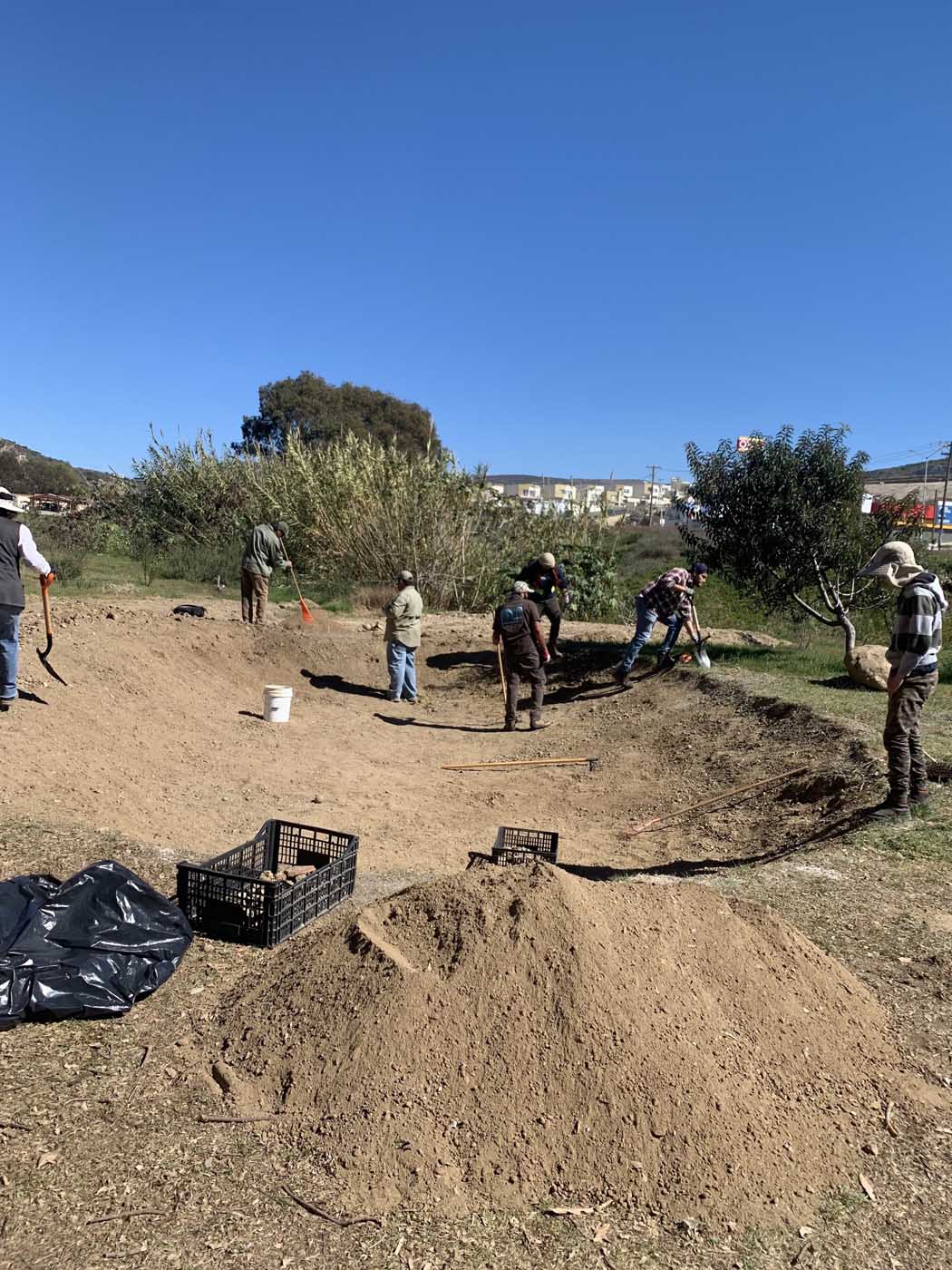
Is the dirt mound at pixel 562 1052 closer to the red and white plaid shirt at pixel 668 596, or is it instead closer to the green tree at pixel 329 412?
the red and white plaid shirt at pixel 668 596

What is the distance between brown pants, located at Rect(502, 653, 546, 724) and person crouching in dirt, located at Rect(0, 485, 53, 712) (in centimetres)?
517

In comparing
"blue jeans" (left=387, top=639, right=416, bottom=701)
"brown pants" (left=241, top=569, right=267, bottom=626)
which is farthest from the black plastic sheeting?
"brown pants" (left=241, top=569, right=267, bottom=626)

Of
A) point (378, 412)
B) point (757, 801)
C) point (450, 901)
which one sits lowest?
point (757, 801)

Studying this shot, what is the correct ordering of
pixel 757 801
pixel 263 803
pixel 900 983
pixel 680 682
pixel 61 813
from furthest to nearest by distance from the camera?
pixel 680 682, pixel 757 801, pixel 263 803, pixel 61 813, pixel 900 983

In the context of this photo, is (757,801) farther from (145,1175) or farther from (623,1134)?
(145,1175)

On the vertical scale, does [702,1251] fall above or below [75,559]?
below

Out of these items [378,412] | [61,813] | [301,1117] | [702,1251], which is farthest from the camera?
[378,412]

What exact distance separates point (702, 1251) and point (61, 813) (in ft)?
15.7

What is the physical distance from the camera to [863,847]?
609 cm

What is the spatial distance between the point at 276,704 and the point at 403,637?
81.0 inches

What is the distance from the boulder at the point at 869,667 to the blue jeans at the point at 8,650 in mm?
8975

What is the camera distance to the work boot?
21.1 ft

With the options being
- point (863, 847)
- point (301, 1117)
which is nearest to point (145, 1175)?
point (301, 1117)

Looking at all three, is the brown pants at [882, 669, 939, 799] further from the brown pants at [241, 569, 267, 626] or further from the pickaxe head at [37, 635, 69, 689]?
the brown pants at [241, 569, 267, 626]
